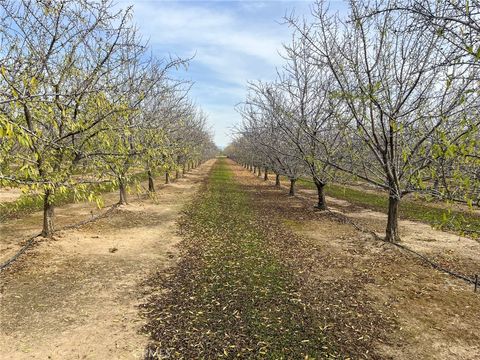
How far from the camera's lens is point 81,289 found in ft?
23.7

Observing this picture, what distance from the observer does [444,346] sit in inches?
212

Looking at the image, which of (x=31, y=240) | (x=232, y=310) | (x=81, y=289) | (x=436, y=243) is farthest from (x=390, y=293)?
(x=31, y=240)

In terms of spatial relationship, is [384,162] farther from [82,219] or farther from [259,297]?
[82,219]

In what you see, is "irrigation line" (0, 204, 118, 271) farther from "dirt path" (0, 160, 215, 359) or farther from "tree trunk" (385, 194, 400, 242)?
"tree trunk" (385, 194, 400, 242)

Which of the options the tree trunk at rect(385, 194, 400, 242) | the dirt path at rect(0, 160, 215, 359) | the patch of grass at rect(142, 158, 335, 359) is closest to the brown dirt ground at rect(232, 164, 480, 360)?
the tree trunk at rect(385, 194, 400, 242)

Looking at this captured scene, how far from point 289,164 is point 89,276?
605 inches

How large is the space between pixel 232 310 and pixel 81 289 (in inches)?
130

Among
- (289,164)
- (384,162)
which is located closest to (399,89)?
(384,162)

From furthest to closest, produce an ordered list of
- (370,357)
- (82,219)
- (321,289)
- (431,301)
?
(82,219)
(321,289)
(431,301)
(370,357)

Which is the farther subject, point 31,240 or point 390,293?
point 31,240

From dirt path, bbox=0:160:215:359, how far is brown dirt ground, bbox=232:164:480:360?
360cm

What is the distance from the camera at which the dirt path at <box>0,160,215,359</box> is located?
5215 mm

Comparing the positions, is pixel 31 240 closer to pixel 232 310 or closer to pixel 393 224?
pixel 232 310

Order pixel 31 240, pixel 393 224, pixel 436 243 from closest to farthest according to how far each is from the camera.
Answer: pixel 31 240, pixel 393 224, pixel 436 243
